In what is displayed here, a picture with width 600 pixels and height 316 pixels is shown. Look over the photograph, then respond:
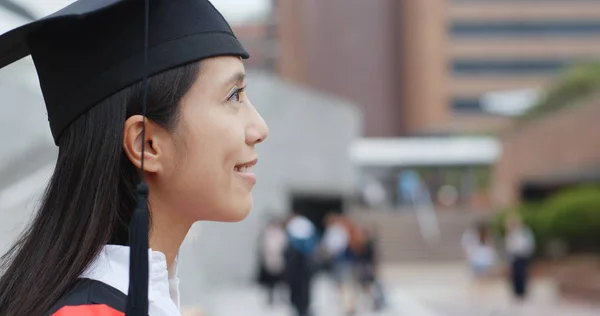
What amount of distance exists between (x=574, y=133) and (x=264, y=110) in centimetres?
827

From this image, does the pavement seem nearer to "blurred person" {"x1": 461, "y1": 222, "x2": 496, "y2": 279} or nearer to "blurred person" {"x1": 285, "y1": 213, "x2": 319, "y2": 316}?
"blurred person" {"x1": 461, "y1": 222, "x2": 496, "y2": 279}

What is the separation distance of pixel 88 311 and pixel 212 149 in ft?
1.11

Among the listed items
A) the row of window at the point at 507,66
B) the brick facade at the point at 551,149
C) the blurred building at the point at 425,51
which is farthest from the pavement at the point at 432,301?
the row of window at the point at 507,66

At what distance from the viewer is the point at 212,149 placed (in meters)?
1.30

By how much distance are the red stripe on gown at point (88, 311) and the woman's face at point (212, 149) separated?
253 millimetres

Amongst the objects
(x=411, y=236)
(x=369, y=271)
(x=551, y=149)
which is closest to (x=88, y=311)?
(x=369, y=271)

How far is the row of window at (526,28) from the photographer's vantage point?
197 feet

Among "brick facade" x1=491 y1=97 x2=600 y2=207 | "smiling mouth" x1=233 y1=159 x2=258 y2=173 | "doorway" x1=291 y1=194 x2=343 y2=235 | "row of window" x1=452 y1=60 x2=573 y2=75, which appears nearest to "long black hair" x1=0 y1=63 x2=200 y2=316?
"smiling mouth" x1=233 y1=159 x2=258 y2=173

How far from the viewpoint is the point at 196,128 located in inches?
50.9

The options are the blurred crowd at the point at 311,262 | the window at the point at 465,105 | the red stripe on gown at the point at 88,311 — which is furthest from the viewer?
the window at the point at 465,105

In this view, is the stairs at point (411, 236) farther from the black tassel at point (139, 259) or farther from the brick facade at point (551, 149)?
the black tassel at point (139, 259)

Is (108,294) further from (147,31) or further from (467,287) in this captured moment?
(467,287)

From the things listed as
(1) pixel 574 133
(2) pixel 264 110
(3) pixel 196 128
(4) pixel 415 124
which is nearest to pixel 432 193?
(4) pixel 415 124

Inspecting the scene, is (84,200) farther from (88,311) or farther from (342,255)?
(342,255)
